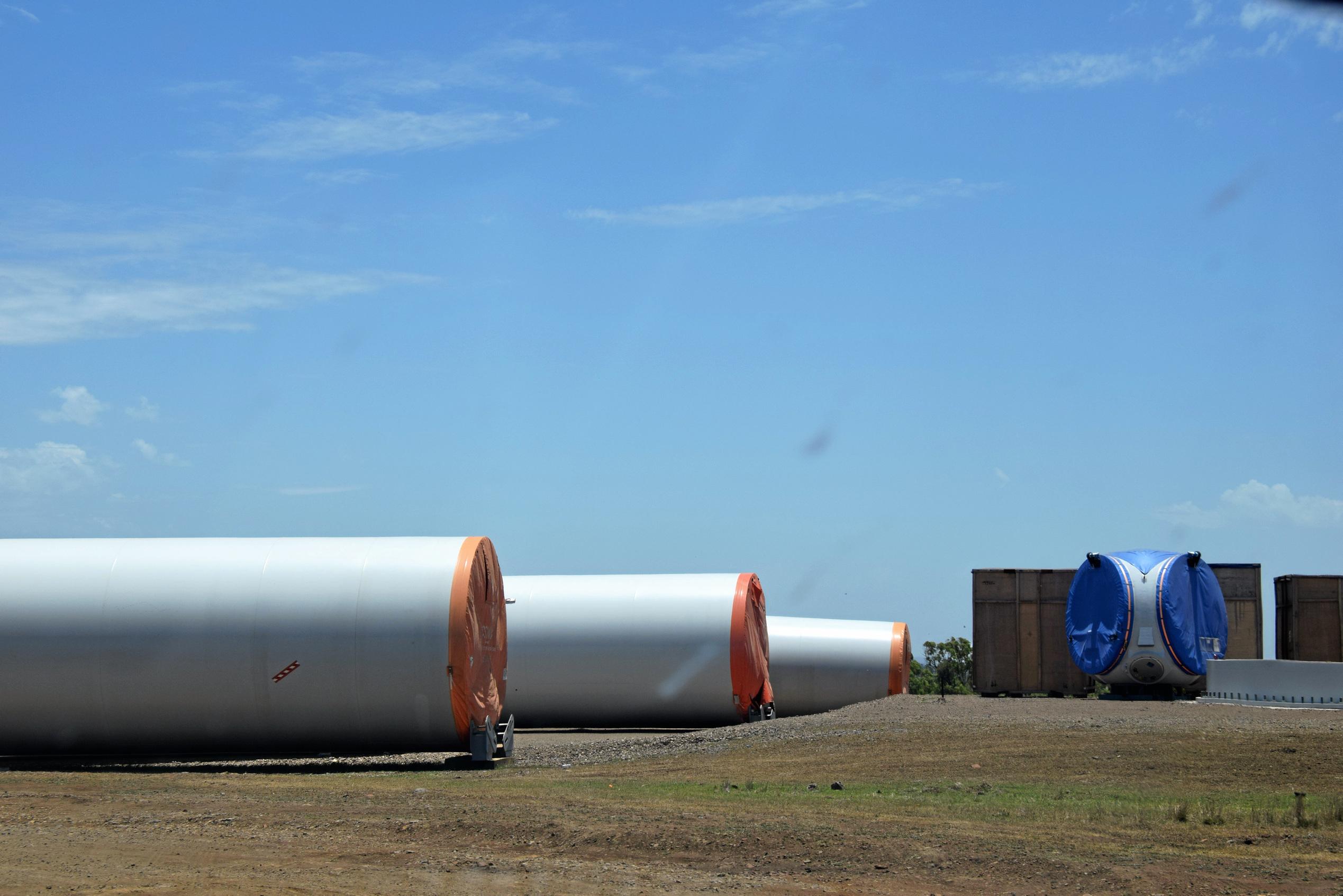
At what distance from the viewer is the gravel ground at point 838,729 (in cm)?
1947

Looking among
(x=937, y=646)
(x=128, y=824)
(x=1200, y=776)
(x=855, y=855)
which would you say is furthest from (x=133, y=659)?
(x=937, y=646)

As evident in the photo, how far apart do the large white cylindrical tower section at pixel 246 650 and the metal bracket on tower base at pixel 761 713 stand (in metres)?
9.70

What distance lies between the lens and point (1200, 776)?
1684cm

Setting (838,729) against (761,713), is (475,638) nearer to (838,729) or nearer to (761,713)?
(838,729)

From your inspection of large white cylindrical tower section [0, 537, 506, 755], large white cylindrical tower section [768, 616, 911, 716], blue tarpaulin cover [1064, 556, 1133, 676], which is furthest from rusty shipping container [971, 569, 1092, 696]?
large white cylindrical tower section [0, 537, 506, 755]

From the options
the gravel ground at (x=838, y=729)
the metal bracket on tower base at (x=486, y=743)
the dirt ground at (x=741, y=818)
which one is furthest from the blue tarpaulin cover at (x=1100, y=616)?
the metal bracket on tower base at (x=486, y=743)

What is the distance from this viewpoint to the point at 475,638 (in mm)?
19172

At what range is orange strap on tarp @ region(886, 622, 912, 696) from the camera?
34562 millimetres

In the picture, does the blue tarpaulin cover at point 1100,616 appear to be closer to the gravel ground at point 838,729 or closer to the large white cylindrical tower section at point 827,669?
the gravel ground at point 838,729

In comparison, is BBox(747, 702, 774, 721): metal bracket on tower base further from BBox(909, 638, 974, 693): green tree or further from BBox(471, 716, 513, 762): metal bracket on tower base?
BBox(909, 638, 974, 693): green tree

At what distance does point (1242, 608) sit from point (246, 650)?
23.6 m

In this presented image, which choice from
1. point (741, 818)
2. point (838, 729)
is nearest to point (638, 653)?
point (838, 729)

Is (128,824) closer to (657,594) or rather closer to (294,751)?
(294,751)

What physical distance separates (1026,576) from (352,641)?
764 inches
